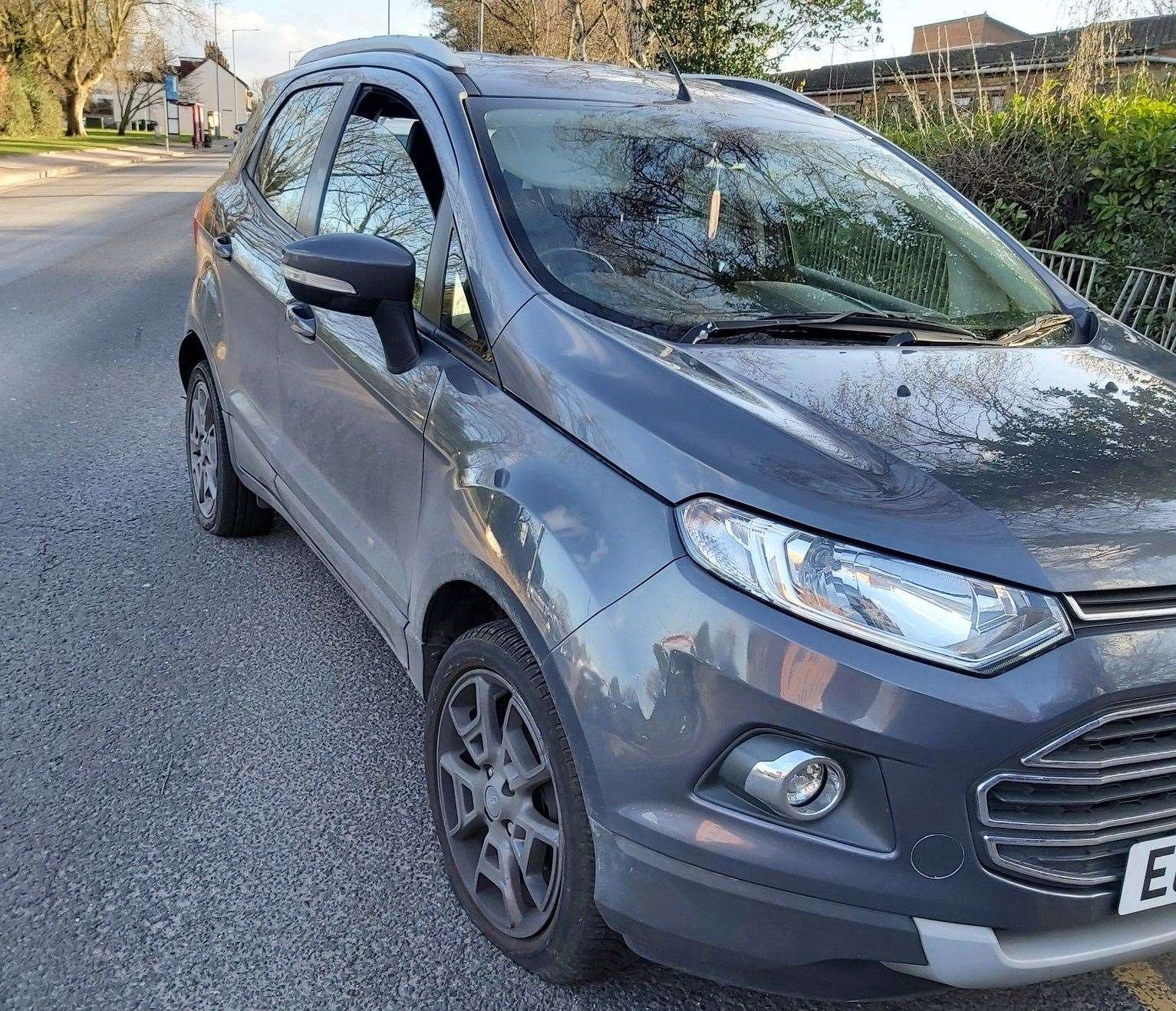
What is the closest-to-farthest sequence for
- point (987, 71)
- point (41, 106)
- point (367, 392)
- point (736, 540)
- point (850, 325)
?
point (736, 540), point (850, 325), point (367, 392), point (987, 71), point (41, 106)

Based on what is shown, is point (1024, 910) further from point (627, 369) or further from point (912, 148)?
point (912, 148)

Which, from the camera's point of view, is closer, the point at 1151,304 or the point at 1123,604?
the point at 1123,604

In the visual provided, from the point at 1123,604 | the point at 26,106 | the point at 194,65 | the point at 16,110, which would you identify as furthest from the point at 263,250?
the point at 194,65

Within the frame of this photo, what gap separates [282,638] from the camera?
3.79 meters

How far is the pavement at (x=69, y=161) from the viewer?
2556cm

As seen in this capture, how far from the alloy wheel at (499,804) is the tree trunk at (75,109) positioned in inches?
2267

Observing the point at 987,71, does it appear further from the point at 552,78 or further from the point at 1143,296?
the point at 552,78

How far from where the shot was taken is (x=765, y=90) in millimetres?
3898

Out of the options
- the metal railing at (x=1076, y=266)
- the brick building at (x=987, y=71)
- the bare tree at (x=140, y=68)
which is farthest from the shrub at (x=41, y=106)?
the metal railing at (x=1076, y=266)

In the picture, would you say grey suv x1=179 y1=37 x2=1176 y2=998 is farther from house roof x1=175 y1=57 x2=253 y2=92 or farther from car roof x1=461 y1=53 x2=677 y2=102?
house roof x1=175 y1=57 x2=253 y2=92

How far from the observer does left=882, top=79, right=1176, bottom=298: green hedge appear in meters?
6.75

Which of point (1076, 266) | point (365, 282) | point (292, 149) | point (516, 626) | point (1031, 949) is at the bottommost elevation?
point (1031, 949)

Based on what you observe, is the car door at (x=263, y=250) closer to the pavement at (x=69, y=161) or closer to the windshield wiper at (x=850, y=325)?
the windshield wiper at (x=850, y=325)

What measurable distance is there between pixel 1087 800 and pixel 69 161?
35689 millimetres
